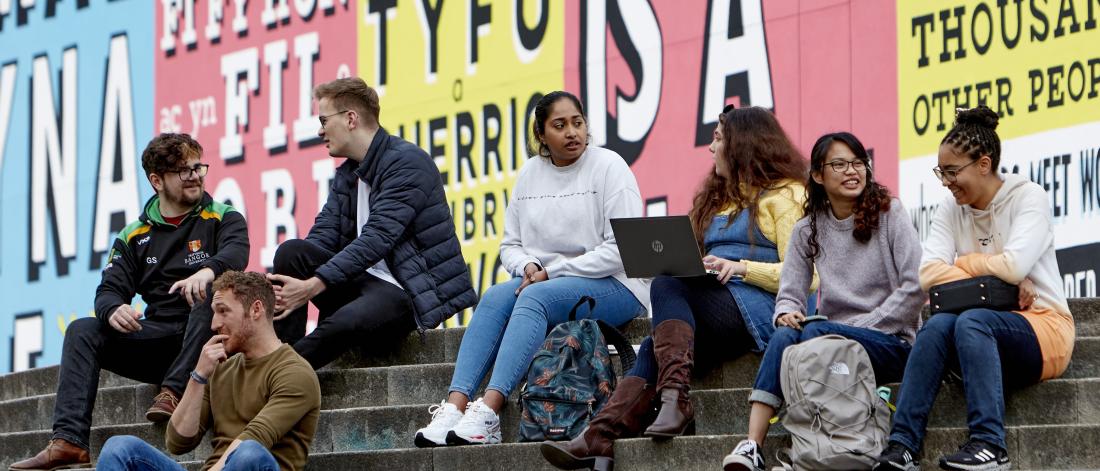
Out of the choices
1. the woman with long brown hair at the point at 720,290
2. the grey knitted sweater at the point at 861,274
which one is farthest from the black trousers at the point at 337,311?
the grey knitted sweater at the point at 861,274

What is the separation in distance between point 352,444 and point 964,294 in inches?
99.6

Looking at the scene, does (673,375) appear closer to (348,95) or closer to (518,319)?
(518,319)

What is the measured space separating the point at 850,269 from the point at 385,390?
2.15 meters

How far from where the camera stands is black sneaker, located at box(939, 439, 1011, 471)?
536 centimetres

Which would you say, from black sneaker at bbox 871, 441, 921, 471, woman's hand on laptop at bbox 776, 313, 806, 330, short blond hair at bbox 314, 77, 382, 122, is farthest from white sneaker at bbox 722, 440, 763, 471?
short blond hair at bbox 314, 77, 382, 122

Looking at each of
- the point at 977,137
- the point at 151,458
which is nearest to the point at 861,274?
the point at 977,137

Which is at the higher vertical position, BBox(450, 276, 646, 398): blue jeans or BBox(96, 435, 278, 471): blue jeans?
BBox(450, 276, 646, 398): blue jeans

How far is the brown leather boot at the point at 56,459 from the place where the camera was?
7.09m

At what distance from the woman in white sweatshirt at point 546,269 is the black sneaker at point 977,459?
1.73 m

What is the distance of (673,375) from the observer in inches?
241

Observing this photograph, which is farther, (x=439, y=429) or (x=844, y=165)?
(x=439, y=429)

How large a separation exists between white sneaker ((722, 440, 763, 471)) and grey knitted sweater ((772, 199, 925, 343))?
60 centimetres

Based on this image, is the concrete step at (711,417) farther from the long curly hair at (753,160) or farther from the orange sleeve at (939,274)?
the long curly hair at (753,160)

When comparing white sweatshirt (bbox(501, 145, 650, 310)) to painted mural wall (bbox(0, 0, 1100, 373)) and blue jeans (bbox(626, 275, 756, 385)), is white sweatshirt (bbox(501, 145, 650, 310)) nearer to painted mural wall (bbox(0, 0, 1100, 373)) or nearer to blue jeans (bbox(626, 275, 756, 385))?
blue jeans (bbox(626, 275, 756, 385))
